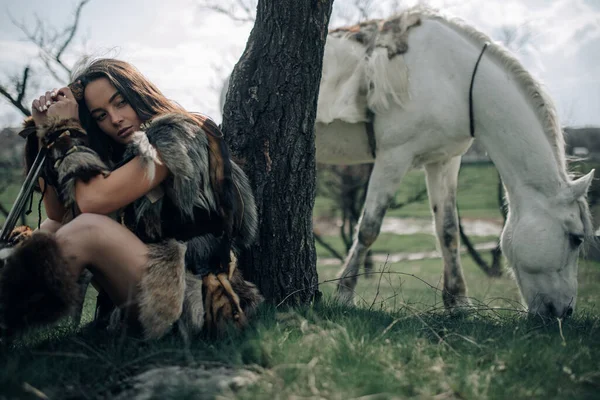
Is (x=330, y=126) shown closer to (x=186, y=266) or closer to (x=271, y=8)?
(x=271, y=8)

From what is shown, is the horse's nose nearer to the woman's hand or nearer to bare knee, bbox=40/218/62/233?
bare knee, bbox=40/218/62/233

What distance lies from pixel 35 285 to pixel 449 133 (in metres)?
3.11

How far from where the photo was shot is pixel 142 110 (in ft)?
8.53

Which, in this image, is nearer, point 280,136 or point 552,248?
point 280,136

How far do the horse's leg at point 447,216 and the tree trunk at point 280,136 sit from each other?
1852 millimetres

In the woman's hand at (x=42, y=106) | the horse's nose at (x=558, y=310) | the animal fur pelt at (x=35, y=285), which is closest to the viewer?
the animal fur pelt at (x=35, y=285)

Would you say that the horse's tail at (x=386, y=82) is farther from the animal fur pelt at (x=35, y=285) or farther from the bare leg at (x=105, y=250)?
the animal fur pelt at (x=35, y=285)

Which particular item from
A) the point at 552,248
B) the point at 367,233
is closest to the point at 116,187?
the point at 367,233

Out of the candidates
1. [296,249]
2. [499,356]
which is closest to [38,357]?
[296,249]

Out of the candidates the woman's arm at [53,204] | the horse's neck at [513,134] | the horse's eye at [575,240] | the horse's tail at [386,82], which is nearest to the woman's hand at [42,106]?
the woman's arm at [53,204]

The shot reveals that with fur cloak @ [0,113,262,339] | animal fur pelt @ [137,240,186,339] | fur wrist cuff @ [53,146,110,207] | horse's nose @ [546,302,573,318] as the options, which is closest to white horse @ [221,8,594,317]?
horse's nose @ [546,302,573,318]

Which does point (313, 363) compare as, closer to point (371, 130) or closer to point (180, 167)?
point (180, 167)

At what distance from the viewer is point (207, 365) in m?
2.04

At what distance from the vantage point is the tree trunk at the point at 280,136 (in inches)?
117
